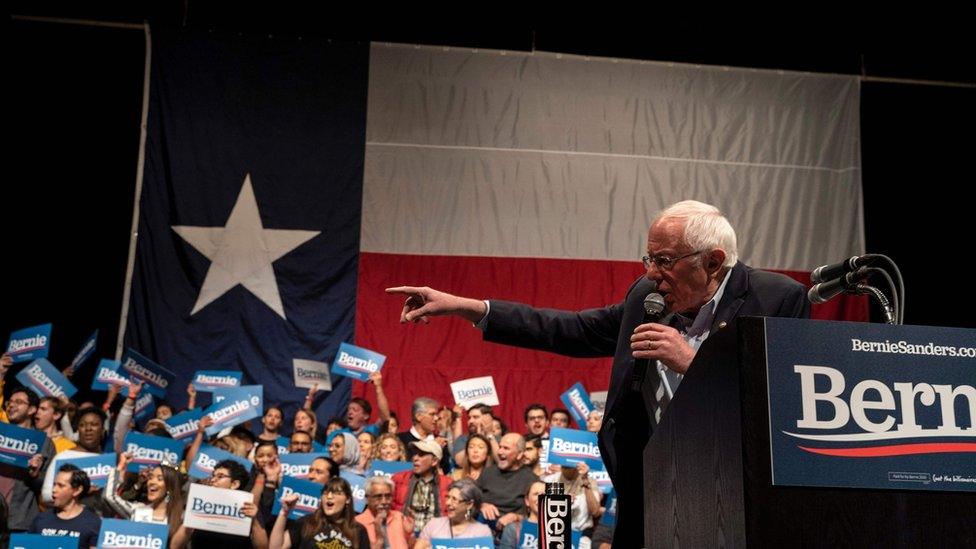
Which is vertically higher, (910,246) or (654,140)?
(654,140)

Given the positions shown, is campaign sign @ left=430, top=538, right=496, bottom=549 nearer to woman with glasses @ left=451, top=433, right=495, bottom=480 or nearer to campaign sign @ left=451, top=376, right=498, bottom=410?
woman with glasses @ left=451, top=433, right=495, bottom=480

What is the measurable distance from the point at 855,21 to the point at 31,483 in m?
8.37

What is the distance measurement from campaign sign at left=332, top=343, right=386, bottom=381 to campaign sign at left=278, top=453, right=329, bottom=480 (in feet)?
6.11

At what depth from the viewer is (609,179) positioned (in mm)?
9602

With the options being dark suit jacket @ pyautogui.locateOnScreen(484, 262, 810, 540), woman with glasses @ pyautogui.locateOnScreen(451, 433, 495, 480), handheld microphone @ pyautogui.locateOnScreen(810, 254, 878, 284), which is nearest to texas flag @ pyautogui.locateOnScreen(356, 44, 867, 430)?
woman with glasses @ pyautogui.locateOnScreen(451, 433, 495, 480)

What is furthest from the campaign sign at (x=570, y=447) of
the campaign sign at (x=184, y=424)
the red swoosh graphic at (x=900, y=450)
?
the red swoosh graphic at (x=900, y=450)

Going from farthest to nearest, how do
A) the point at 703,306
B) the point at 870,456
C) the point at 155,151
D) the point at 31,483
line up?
1. the point at 155,151
2. the point at 31,483
3. the point at 703,306
4. the point at 870,456

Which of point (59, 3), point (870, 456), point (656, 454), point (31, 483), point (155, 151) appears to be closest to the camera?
point (870, 456)

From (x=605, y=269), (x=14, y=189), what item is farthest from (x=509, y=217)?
(x=14, y=189)

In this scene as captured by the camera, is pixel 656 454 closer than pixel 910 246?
Yes

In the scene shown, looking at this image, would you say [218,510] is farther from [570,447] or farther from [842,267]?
[842,267]

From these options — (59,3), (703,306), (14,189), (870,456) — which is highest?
(59,3)

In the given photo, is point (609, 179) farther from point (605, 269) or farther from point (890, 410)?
point (890, 410)

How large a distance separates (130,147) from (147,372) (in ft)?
9.00
